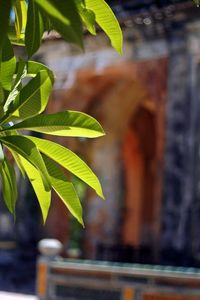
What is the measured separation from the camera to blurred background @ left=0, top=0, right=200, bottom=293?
10.0m

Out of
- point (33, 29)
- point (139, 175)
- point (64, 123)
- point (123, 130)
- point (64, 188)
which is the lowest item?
point (139, 175)

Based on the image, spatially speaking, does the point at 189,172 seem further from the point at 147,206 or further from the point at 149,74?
the point at 147,206

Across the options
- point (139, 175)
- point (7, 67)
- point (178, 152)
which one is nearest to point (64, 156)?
point (7, 67)

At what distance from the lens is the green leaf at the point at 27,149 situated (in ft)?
6.91

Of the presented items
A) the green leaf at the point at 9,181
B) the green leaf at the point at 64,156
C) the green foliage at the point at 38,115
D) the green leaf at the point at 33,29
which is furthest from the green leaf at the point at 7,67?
the green leaf at the point at 9,181

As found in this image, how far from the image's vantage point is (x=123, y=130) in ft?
46.8

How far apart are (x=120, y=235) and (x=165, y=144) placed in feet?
16.3

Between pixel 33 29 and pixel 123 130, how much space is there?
12323mm

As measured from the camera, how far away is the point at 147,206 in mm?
16703

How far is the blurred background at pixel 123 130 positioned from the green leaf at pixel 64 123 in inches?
308

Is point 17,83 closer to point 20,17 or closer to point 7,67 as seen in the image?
point 7,67

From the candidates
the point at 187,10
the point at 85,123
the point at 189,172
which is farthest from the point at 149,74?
the point at 85,123

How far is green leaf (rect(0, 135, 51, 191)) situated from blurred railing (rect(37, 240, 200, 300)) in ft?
15.4

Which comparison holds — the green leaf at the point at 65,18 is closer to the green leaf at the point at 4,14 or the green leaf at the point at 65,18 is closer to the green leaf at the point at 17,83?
the green leaf at the point at 4,14
